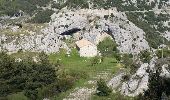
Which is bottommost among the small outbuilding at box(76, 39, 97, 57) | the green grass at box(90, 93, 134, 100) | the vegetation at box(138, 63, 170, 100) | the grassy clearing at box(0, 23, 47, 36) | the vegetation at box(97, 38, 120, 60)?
the vegetation at box(97, 38, 120, 60)

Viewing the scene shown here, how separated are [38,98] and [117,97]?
18.2 m

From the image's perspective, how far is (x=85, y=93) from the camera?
317ft

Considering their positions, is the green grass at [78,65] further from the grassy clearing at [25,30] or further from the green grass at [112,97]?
the grassy clearing at [25,30]

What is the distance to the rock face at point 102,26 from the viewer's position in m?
175

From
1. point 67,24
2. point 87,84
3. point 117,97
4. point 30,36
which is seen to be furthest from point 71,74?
point 67,24

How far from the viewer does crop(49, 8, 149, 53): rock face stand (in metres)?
175

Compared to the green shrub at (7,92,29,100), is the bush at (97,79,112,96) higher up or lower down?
higher up

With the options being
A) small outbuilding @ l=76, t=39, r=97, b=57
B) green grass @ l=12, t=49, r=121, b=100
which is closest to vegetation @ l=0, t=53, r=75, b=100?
green grass @ l=12, t=49, r=121, b=100

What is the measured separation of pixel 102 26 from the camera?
180m

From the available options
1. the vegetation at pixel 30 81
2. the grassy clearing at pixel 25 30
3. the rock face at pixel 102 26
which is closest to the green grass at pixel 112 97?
the vegetation at pixel 30 81

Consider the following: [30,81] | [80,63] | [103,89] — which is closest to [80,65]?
[80,63]

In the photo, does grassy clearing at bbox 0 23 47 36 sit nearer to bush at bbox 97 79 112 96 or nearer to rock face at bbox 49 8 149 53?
rock face at bbox 49 8 149 53

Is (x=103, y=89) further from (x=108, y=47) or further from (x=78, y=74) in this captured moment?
(x=108, y=47)

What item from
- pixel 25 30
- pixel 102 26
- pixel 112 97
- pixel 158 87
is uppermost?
pixel 158 87
